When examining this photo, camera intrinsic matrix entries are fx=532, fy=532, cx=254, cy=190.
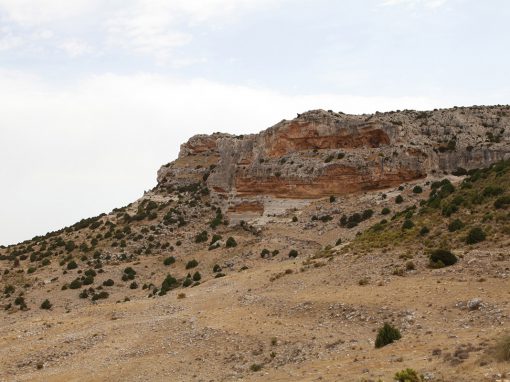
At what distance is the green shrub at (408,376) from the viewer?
1056cm

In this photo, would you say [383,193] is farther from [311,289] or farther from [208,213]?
[311,289]

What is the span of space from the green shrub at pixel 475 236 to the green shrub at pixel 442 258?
235cm

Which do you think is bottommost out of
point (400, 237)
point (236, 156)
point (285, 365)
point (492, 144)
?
point (285, 365)

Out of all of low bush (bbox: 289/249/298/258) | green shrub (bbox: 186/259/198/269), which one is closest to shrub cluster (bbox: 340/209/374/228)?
low bush (bbox: 289/249/298/258)

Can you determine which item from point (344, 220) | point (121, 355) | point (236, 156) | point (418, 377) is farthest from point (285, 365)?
point (236, 156)

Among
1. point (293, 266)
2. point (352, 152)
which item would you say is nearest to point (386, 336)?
point (293, 266)

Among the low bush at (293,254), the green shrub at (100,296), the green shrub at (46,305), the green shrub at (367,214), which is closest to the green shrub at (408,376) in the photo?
the low bush at (293,254)

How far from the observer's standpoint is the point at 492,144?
46344mm

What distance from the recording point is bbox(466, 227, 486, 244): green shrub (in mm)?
22875

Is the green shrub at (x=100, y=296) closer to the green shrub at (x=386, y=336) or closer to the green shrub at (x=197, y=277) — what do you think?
the green shrub at (x=197, y=277)

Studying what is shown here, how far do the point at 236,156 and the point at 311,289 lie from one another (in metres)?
36.0

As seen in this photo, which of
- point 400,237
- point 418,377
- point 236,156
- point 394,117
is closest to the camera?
point 418,377

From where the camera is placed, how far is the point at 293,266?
30.4 metres

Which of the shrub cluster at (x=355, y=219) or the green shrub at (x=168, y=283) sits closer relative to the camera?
the green shrub at (x=168, y=283)
